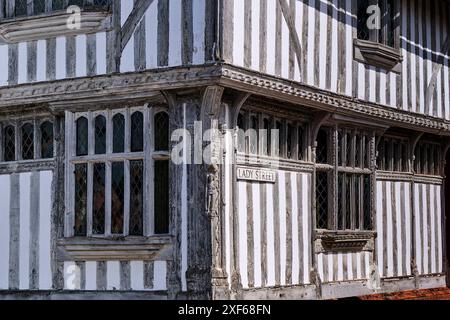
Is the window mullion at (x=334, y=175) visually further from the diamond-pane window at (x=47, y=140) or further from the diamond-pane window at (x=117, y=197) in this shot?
the diamond-pane window at (x=47, y=140)

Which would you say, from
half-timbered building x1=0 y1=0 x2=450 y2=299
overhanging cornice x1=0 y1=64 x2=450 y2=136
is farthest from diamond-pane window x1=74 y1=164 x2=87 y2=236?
overhanging cornice x1=0 y1=64 x2=450 y2=136

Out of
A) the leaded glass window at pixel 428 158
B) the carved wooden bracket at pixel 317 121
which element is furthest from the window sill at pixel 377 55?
the leaded glass window at pixel 428 158

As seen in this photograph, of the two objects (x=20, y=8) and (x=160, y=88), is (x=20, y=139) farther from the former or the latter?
(x=160, y=88)

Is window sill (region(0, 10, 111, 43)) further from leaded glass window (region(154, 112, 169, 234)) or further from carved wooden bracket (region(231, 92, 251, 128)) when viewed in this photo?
carved wooden bracket (region(231, 92, 251, 128))

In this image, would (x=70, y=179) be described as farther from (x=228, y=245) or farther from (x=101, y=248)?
→ (x=228, y=245)

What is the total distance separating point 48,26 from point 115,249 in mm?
2890

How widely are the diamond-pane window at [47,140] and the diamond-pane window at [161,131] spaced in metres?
1.66

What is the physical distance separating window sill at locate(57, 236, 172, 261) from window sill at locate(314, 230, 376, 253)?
2.70 m

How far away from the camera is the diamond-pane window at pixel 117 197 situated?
13633 millimetres

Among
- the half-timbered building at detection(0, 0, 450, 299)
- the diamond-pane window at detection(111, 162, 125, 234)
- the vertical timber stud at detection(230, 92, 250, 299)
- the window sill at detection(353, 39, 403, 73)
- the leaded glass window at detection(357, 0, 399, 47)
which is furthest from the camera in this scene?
the leaded glass window at detection(357, 0, 399, 47)

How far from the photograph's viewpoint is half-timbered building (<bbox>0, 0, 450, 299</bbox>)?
42.6 ft

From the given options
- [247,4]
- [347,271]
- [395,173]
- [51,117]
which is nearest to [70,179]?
[51,117]

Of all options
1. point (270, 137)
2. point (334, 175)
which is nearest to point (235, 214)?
point (270, 137)

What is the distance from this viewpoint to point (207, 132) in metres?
12.9
